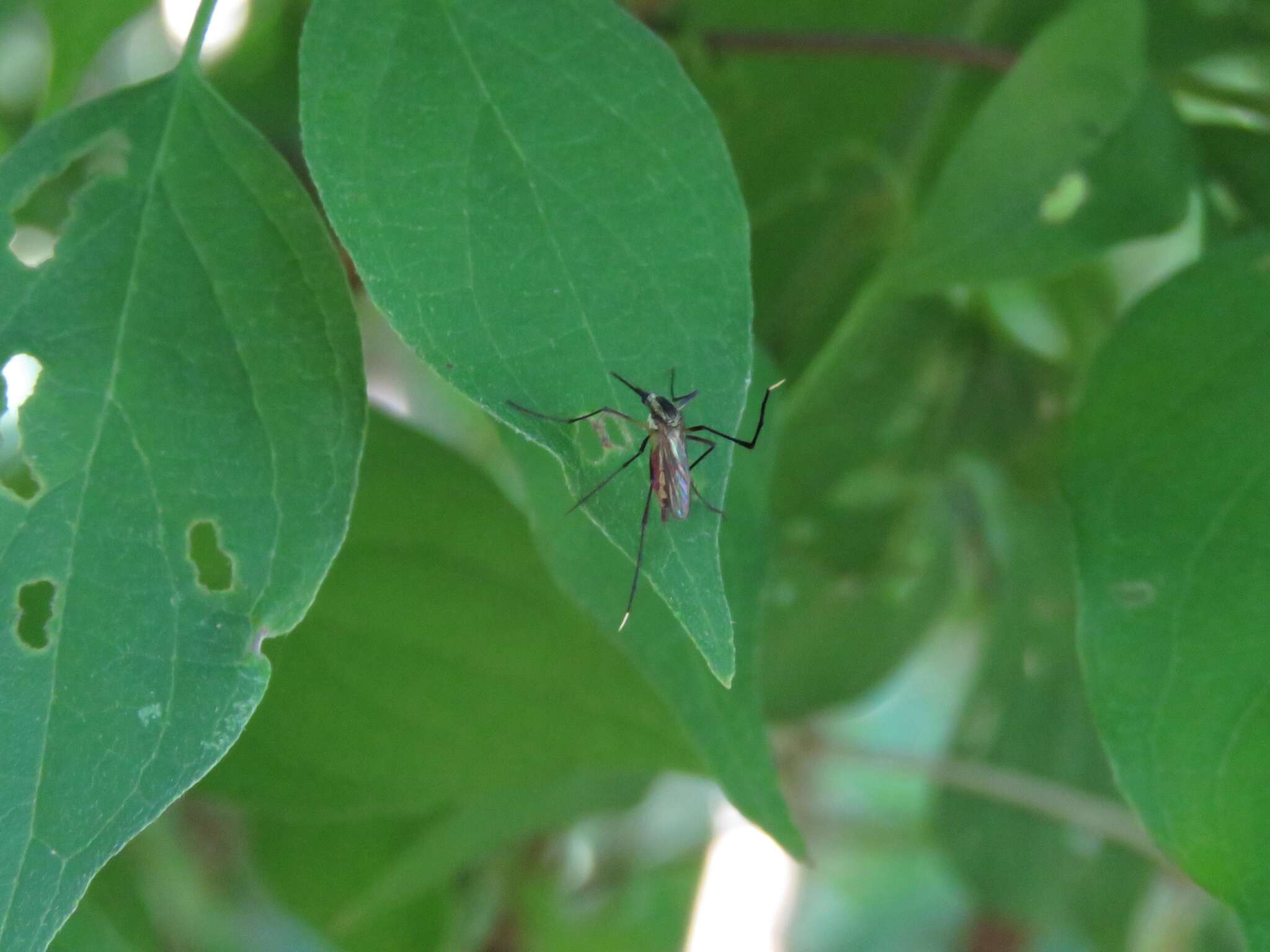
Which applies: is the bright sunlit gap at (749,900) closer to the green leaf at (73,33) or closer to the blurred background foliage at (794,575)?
the blurred background foliage at (794,575)

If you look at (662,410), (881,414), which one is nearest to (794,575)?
(881,414)

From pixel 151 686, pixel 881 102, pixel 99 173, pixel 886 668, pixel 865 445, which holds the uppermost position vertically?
pixel 99 173

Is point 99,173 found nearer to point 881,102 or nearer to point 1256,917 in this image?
point 1256,917

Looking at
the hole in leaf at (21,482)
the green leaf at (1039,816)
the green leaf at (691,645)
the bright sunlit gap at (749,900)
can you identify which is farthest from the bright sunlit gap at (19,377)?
the bright sunlit gap at (749,900)

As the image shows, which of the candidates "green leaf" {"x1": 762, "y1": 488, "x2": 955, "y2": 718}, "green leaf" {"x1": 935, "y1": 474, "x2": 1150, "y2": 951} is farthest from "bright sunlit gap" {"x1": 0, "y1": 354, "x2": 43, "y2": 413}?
"green leaf" {"x1": 935, "y1": 474, "x2": 1150, "y2": 951}

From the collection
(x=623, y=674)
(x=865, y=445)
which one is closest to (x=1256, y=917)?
(x=623, y=674)

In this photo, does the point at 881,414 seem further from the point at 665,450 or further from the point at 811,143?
the point at 665,450

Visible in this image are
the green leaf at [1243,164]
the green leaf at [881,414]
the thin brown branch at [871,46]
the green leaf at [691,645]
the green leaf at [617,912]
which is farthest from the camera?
the green leaf at [617,912]
